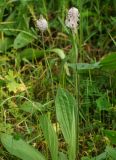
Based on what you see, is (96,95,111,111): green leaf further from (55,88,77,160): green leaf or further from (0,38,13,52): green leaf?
(0,38,13,52): green leaf

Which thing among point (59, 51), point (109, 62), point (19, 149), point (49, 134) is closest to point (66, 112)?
point (49, 134)

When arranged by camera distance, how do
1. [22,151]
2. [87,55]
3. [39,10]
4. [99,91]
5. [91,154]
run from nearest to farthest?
1. [22,151]
2. [91,154]
3. [99,91]
4. [87,55]
5. [39,10]

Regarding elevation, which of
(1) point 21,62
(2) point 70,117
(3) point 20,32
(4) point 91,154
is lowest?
(4) point 91,154

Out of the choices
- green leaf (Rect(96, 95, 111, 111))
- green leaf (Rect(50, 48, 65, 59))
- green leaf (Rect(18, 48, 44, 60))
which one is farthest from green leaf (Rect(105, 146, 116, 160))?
green leaf (Rect(18, 48, 44, 60))

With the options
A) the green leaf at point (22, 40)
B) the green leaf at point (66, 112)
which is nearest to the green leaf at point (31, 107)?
the green leaf at point (66, 112)

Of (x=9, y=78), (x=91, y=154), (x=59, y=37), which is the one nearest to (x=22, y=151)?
(x=91, y=154)

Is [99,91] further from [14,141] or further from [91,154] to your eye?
[14,141]

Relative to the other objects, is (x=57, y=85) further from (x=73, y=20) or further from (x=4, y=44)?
(x=73, y=20)
